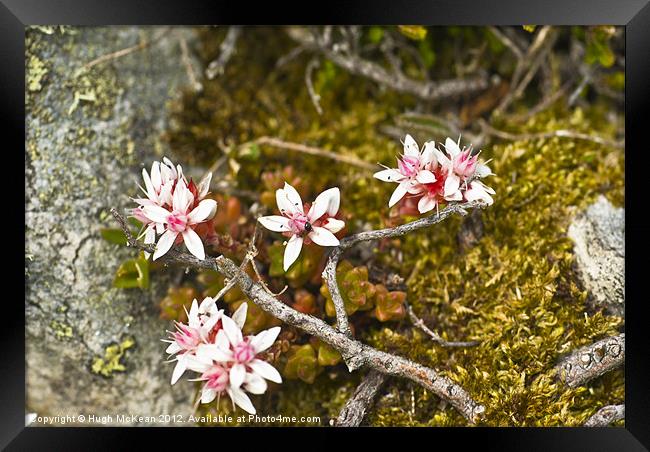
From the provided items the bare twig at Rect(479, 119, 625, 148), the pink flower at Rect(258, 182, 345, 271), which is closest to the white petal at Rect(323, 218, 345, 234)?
the pink flower at Rect(258, 182, 345, 271)

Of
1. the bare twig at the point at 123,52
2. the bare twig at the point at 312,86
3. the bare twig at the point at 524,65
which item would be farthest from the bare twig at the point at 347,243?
the bare twig at the point at 123,52

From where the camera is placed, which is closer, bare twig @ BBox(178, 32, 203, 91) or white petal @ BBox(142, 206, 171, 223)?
white petal @ BBox(142, 206, 171, 223)

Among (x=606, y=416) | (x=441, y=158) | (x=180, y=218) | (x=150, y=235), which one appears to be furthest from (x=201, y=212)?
(x=606, y=416)

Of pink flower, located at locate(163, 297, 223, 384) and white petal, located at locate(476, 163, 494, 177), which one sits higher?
white petal, located at locate(476, 163, 494, 177)

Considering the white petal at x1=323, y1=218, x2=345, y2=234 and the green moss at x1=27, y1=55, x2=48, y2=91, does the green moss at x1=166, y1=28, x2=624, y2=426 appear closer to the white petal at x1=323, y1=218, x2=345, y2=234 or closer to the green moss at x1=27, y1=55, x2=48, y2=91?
the white petal at x1=323, y1=218, x2=345, y2=234

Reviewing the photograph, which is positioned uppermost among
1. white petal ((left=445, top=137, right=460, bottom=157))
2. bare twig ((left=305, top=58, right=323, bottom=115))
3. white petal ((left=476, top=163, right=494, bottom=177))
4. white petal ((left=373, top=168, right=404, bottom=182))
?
bare twig ((left=305, top=58, right=323, bottom=115))

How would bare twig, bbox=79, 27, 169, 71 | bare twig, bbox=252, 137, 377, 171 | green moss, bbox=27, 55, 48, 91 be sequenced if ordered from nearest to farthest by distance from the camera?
1. green moss, bbox=27, 55, 48, 91
2. bare twig, bbox=79, 27, 169, 71
3. bare twig, bbox=252, 137, 377, 171

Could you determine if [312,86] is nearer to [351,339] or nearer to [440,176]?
[440,176]
